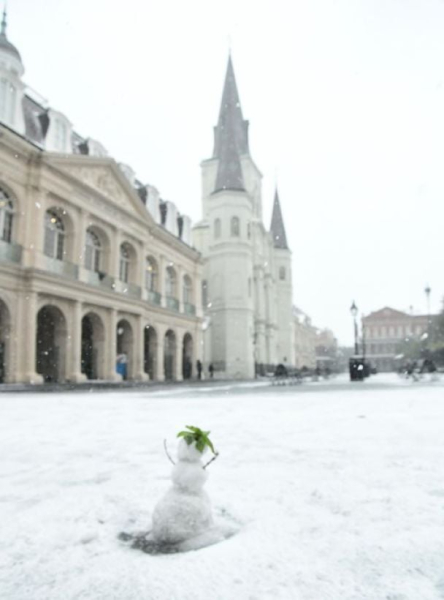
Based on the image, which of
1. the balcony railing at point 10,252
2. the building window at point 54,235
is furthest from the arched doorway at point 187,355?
the balcony railing at point 10,252

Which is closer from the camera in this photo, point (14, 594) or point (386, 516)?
point (14, 594)

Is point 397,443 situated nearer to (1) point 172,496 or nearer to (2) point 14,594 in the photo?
(1) point 172,496

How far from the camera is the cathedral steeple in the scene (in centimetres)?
4375

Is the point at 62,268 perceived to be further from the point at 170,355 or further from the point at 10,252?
the point at 170,355

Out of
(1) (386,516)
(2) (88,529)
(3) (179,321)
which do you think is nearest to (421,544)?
(1) (386,516)

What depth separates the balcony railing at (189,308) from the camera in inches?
1337

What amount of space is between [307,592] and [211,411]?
6.94 m

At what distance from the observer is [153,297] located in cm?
2989

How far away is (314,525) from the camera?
2.41 metres

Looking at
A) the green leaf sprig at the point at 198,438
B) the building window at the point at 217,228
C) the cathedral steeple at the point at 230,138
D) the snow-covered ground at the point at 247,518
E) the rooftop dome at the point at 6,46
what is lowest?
the snow-covered ground at the point at 247,518

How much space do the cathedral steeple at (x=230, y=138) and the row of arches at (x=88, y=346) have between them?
17683 millimetres

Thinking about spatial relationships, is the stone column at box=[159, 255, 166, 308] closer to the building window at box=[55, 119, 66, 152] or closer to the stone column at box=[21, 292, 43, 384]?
the building window at box=[55, 119, 66, 152]

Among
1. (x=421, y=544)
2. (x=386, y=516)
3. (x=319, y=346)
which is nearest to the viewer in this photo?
(x=421, y=544)

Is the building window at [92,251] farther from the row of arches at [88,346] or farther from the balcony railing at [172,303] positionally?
the balcony railing at [172,303]
